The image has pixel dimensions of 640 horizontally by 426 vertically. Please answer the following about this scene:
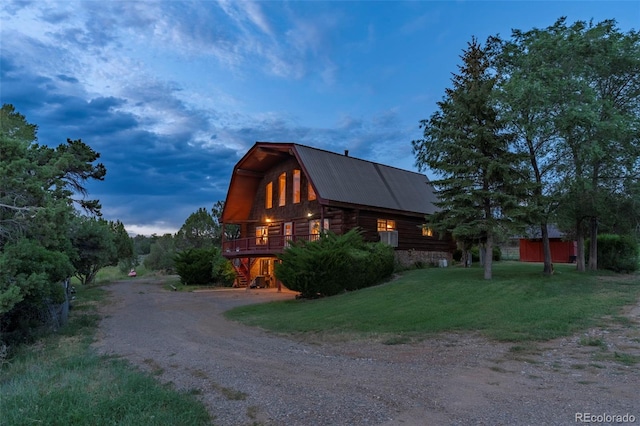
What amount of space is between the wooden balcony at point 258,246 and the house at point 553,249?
66.1 ft

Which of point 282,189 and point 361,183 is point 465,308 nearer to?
point 361,183

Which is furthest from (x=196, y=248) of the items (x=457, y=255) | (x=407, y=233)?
(x=457, y=255)

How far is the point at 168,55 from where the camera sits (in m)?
17.3

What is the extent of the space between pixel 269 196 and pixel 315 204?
212 inches

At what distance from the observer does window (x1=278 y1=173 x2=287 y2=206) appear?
2583 centimetres

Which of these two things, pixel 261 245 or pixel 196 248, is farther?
pixel 196 248

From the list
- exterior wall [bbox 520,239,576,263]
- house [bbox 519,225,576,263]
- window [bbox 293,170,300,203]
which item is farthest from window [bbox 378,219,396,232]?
exterior wall [bbox 520,239,576,263]

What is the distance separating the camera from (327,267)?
16.2m

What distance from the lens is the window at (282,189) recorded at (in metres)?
25.8

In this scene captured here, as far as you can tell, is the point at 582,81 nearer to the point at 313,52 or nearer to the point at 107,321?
the point at 313,52

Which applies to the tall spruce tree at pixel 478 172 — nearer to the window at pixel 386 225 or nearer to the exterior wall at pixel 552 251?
the window at pixel 386 225

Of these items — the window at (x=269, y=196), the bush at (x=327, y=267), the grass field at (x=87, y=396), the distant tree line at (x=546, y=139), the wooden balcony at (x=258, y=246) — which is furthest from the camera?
the window at (x=269, y=196)

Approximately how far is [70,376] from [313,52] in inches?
817

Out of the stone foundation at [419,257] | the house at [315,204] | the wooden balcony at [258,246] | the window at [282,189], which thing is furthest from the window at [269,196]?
the stone foundation at [419,257]
